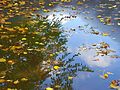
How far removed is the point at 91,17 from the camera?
31.1ft

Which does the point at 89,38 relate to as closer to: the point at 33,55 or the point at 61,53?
the point at 61,53

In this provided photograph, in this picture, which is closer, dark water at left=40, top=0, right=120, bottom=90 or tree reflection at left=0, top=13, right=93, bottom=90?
tree reflection at left=0, top=13, right=93, bottom=90

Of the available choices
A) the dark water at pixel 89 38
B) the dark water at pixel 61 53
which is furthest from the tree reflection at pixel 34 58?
the dark water at pixel 89 38

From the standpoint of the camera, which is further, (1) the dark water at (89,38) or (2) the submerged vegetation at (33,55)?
(1) the dark water at (89,38)

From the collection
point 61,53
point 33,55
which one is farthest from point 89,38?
point 33,55

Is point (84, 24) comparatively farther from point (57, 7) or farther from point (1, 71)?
point (1, 71)

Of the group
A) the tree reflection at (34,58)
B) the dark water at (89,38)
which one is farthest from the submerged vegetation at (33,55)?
the dark water at (89,38)

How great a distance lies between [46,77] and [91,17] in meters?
4.32

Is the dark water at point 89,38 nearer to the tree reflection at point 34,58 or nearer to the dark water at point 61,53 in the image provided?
the dark water at point 61,53

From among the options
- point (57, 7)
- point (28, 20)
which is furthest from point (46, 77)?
point (57, 7)

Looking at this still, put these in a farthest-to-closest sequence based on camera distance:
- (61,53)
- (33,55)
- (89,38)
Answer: (89,38) → (61,53) → (33,55)

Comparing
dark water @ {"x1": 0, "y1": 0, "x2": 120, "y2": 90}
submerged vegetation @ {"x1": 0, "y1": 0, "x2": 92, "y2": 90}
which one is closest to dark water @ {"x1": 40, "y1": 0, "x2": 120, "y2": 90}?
dark water @ {"x1": 0, "y1": 0, "x2": 120, "y2": 90}

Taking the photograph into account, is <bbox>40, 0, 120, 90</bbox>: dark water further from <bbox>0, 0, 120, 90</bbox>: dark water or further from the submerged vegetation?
the submerged vegetation

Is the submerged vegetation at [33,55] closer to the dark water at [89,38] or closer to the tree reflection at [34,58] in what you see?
the tree reflection at [34,58]
